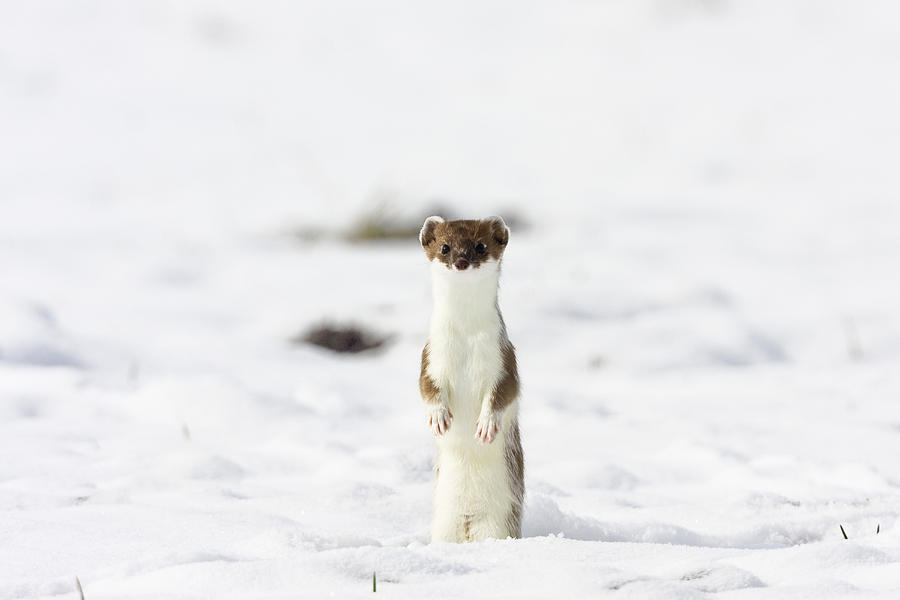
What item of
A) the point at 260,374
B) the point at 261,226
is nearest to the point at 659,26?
the point at 261,226

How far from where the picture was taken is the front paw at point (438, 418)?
10.3 ft

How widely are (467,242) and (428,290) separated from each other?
13.5 ft

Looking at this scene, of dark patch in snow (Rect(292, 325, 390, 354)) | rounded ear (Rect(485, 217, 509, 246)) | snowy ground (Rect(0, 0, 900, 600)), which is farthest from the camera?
dark patch in snow (Rect(292, 325, 390, 354))

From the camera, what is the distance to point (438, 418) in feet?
10.3

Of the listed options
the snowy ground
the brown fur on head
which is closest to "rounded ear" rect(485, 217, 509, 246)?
the brown fur on head

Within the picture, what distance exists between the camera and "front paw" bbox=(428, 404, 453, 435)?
3.14 m

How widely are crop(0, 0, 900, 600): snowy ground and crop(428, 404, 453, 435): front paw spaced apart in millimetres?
363

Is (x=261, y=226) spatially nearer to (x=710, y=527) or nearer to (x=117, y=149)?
(x=117, y=149)

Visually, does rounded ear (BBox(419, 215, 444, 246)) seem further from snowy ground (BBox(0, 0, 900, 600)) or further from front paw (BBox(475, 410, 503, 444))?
snowy ground (BBox(0, 0, 900, 600))

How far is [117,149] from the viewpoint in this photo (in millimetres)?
11922

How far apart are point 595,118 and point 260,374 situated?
852 cm

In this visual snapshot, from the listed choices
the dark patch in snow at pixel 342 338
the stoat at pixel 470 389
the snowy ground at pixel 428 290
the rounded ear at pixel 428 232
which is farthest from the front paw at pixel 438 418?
the dark patch in snow at pixel 342 338

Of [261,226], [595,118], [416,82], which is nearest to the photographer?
[261,226]

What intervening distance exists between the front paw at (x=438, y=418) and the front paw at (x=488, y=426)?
3.8 inches
